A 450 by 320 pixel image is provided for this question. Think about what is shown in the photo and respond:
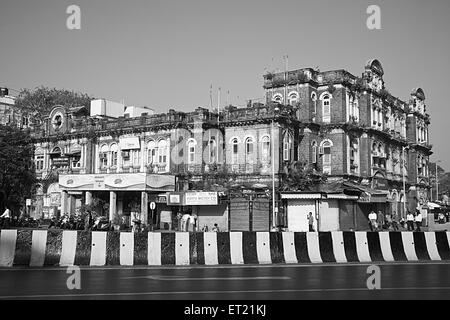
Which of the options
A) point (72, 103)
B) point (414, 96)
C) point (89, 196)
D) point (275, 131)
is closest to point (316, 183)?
point (275, 131)

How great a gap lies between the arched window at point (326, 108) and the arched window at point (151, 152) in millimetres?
15575

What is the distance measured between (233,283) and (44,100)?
64.6 metres

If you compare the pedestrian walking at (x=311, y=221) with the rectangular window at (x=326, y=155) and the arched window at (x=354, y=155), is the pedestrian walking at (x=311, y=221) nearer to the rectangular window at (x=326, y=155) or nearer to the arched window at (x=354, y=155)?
the rectangular window at (x=326, y=155)

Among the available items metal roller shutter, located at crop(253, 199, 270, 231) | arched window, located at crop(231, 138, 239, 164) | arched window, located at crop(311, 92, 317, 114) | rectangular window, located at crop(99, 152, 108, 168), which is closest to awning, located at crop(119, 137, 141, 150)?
rectangular window, located at crop(99, 152, 108, 168)

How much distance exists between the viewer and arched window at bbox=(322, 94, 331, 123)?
155 feet

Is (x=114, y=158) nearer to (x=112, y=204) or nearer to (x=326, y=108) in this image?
(x=112, y=204)

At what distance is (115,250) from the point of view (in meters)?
15.5

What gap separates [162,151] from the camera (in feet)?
150

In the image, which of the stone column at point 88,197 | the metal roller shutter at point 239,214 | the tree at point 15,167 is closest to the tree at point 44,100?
the tree at point 15,167

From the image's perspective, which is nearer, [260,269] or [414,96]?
[260,269]

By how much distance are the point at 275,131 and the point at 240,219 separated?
10.7 m

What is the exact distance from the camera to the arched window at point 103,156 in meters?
49.6
